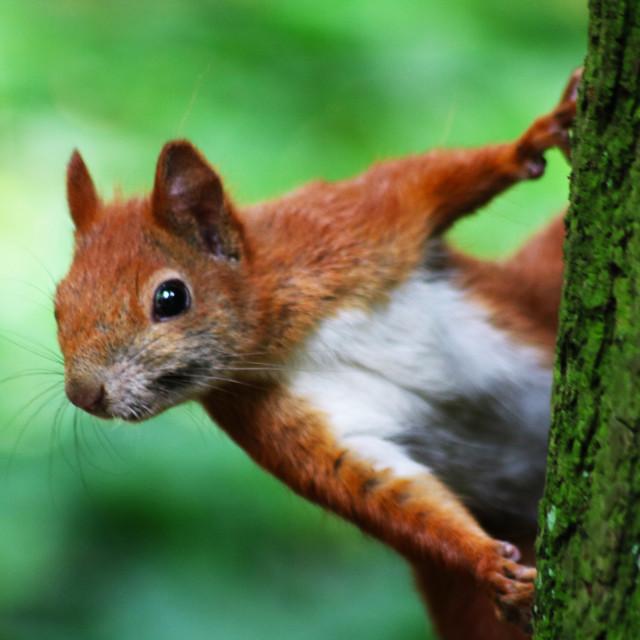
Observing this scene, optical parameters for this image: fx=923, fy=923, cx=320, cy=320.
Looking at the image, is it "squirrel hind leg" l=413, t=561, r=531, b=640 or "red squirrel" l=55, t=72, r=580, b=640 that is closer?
"red squirrel" l=55, t=72, r=580, b=640

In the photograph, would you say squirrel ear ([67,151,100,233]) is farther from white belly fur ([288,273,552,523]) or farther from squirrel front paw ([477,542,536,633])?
squirrel front paw ([477,542,536,633])

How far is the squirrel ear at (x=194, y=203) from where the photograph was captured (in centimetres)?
186

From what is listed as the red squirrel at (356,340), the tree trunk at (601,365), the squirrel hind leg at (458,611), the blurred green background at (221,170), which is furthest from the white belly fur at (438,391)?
the tree trunk at (601,365)

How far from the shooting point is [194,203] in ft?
6.26

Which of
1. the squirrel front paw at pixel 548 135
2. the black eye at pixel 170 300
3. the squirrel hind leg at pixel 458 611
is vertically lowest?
the squirrel hind leg at pixel 458 611

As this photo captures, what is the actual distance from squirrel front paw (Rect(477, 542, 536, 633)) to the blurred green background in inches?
38.4

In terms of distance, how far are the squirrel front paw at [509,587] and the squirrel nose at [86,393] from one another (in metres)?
0.75

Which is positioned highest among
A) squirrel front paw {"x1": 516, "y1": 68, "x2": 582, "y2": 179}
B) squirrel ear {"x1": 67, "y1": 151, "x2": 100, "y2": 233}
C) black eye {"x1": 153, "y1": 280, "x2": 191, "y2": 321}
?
squirrel front paw {"x1": 516, "y1": 68, "x2": 582, "y2": 179}

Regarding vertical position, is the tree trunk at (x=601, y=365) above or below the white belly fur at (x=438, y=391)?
above

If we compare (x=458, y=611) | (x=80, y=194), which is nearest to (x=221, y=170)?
(x=80, y=194)

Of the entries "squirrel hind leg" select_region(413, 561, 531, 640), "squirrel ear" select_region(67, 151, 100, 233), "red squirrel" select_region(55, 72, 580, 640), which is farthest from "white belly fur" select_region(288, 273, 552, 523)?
"squirrel ear" select_region(67, 151, 100, 233)

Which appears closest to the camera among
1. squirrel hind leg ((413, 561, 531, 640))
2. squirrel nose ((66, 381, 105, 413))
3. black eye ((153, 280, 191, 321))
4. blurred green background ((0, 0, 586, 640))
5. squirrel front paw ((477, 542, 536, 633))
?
squirrel front paw ((477, 542, 536, 633))

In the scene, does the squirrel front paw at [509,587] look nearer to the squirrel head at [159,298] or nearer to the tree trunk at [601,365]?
the tree trunk at [601,365]

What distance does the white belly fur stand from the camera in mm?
1981
